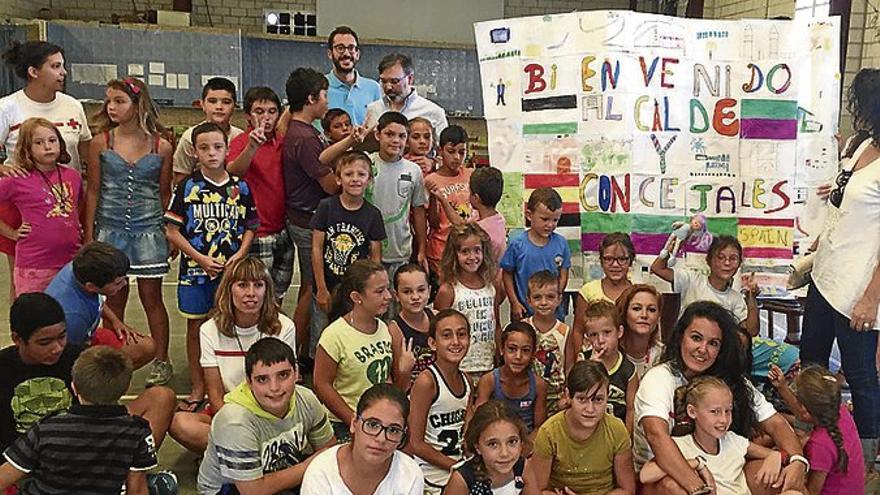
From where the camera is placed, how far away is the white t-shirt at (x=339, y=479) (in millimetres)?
2092

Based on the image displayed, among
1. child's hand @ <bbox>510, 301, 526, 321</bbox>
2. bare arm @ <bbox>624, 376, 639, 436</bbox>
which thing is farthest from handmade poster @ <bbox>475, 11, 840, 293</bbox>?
bare arm @ <bbox>624, 376, 639, 436</bbox>

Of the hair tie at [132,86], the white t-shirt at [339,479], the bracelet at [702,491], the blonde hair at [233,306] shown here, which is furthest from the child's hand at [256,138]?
the bracelet at [702,491]

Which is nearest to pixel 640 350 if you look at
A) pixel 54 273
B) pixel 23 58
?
pixel 54 273

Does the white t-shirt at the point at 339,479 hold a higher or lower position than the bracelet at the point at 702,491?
higher

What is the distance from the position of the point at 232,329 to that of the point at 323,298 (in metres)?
0.63

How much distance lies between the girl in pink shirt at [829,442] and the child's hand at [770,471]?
0.41 ft

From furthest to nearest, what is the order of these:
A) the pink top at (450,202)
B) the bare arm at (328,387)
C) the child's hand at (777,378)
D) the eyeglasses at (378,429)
A: 1. the pink top at (450,202)
2. the child's hand at (777,378)
3. the bare arm at (328,387)
4. the eyeglasses at (378,429)

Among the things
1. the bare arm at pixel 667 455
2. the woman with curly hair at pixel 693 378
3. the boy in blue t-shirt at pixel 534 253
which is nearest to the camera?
the bare arm at pixel 667 455

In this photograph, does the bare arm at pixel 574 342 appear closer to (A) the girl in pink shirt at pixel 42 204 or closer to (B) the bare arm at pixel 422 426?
(B) the bare arm at pixel 422 426

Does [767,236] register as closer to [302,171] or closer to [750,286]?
[750,286]

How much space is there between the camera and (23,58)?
3473 millimetres

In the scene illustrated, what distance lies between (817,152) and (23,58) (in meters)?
3.97

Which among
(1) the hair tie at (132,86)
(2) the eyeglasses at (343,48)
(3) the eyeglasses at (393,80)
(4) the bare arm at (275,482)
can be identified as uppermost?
(2) the eyeglasses at (343,48)

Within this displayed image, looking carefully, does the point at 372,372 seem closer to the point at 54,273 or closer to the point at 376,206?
the point at 376,206
